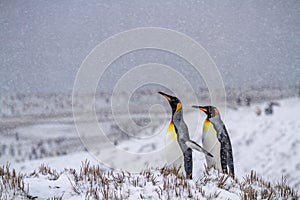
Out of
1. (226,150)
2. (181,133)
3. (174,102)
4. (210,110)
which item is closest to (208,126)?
(210,110)

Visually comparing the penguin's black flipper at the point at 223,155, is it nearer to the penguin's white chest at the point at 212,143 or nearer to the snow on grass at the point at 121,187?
the penguin's white chest at the point at 212,143

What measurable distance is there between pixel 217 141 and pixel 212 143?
0.07 metres

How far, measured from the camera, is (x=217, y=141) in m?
3.97

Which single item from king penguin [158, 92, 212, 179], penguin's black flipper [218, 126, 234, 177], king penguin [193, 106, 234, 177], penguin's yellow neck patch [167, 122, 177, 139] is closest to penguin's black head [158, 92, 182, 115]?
king penguin [158, 92, 212, 179]

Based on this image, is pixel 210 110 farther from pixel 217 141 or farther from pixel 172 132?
pixel 172 132

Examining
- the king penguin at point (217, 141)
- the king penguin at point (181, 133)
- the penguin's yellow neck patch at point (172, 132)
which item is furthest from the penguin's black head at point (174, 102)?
the king penguin at point (217, 141)

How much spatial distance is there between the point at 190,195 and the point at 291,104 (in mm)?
7011

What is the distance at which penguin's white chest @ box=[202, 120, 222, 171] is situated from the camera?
156 inches

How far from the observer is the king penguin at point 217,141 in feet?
12.8

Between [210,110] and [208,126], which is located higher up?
[210,110]

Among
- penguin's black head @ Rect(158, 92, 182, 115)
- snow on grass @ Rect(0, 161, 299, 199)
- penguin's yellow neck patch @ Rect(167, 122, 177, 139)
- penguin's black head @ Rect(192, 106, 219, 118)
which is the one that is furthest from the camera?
penguin's black head @ Rect(192, 106, 219, 118)

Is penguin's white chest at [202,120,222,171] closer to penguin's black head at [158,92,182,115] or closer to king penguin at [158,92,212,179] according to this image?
king penguin at [158,92,212,179]

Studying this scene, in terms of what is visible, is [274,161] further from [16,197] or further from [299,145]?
[16,197]

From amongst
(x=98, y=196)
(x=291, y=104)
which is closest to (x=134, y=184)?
(x=98, y=196)
